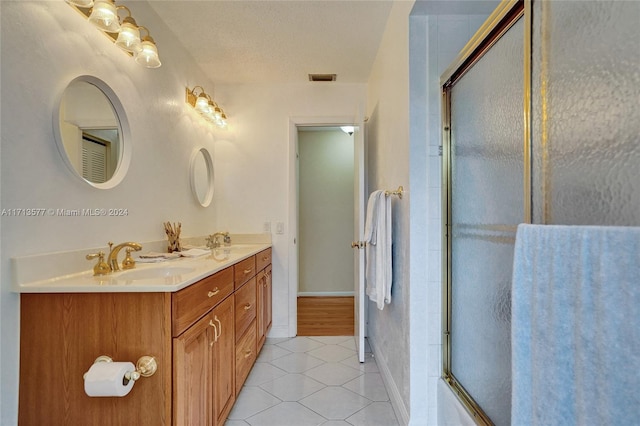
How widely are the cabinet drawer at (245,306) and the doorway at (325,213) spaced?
7.42 feet

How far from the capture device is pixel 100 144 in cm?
151

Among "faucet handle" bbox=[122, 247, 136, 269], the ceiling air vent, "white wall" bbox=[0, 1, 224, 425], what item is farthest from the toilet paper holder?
the ceiling air vent

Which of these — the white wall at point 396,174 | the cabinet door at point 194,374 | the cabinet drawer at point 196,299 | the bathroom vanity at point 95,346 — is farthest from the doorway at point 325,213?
the bathroom vanity at point 95,346

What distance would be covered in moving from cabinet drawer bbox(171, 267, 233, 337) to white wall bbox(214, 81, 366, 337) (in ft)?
4.75

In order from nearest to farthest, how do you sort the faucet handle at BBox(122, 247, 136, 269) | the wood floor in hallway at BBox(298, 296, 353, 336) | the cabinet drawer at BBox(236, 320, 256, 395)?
the faucet handle at BBox(122, 247, 136, 269) → the cabinet drawer at BBox(236, 320, 256, 395) → the wood floor in hallway at BBox(298, 296, 353, 336)

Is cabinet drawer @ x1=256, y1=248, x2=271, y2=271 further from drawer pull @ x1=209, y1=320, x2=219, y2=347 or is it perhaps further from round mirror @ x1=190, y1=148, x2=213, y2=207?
drawer pull @ x1=209, y1=320, x2=219, y2=347

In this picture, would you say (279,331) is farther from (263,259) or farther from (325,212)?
(325,212)

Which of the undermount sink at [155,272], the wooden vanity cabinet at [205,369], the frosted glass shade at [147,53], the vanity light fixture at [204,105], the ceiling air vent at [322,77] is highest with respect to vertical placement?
the ceiling air vent at [322,77]

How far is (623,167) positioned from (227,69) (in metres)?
2.78

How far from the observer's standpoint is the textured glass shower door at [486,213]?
1068 mm

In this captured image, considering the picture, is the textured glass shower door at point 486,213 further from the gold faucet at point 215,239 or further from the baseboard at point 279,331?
the gold faucet at point 215,239

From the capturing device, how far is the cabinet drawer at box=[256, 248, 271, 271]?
2.44 meters

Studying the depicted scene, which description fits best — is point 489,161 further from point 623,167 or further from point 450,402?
point 450,402

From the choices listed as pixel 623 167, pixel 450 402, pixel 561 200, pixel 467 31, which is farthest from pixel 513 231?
pixel 467 31
